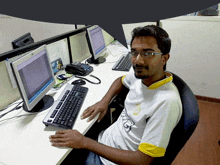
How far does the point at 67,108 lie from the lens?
0.97m

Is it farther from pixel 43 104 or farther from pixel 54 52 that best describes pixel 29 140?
pixel 54 52

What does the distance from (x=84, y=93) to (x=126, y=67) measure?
55cm

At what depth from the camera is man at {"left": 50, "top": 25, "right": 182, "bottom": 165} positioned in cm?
71

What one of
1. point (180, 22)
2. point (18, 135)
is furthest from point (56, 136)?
point (180, 22)

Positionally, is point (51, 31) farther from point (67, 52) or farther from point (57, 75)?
point (57, 75)

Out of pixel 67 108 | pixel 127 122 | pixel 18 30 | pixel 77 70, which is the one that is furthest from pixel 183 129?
pixel 18 30

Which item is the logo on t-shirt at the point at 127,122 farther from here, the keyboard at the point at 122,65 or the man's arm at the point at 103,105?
the keyboard at the point at 122,65

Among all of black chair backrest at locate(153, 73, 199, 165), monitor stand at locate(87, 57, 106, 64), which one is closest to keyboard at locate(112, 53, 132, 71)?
monitor stand at locate(87, 57, 106, 64)

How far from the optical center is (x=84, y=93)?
1.13m

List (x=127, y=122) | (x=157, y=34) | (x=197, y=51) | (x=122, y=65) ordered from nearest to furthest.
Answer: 1. (x=157, y=34)
2. (x=127, y=122)
3. (x=122, y=65)
4. (x=197, y=51)

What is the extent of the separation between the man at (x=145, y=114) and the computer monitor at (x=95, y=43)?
71cm

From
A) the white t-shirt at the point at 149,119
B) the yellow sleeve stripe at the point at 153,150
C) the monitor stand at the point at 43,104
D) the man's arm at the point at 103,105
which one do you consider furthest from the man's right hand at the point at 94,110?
the yellow sleeve stripe at the point at 153,150

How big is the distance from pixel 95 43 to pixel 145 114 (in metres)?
1.00

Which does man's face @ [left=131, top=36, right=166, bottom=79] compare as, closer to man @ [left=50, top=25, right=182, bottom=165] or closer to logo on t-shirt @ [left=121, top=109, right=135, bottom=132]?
man @ [left=50, top=25, right=182, bottom=165]
